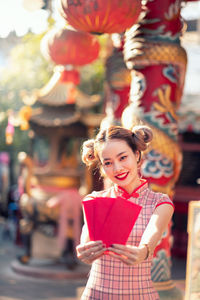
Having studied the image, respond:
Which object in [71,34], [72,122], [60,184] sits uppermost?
[71,34]

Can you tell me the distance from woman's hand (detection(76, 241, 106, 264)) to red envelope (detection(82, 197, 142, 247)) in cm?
4

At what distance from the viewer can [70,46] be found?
18.7 ft

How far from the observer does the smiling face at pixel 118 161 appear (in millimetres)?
2627

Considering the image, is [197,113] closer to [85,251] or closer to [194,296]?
[194,296]

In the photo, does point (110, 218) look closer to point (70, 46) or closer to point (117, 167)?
point (117, 167)

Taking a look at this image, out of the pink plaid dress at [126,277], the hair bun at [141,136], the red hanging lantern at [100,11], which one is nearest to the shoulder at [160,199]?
the pink plaid dress at [126,277]

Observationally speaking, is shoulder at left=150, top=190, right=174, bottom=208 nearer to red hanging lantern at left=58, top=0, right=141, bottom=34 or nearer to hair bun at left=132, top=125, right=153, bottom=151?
hair bun at left=132, top=125, right=153, bottom=151

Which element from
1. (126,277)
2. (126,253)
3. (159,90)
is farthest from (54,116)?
(126,253)

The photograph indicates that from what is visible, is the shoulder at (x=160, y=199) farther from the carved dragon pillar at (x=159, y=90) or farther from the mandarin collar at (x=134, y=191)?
the carved dragon pillar at (x=159, y=90)

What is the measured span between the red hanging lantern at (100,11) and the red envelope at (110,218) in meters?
1.87

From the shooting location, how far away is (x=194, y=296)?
3.88 m

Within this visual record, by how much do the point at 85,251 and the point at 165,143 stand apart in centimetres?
203

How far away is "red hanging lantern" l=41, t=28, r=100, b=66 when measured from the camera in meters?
5.67

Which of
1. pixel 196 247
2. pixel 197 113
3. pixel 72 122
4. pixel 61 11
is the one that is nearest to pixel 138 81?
pixel 61 11
